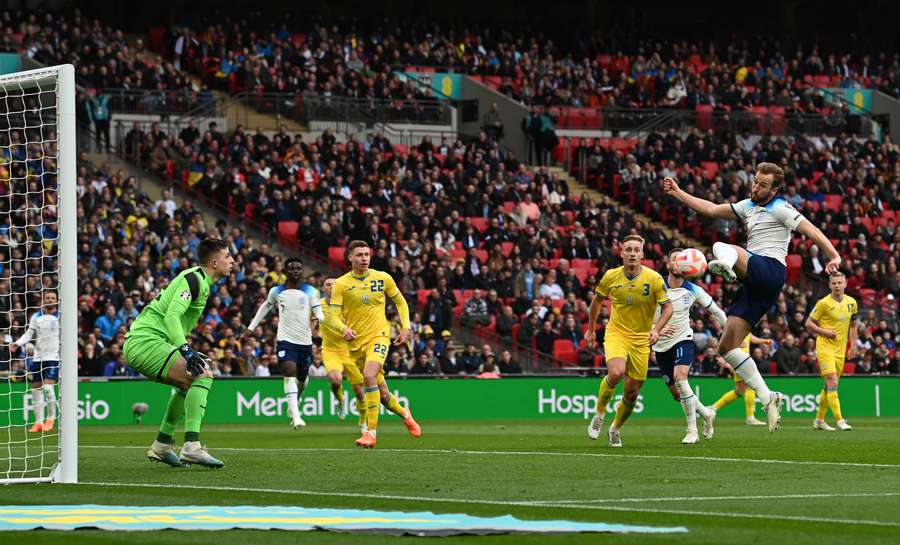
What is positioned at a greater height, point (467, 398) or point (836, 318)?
point (836, 318)

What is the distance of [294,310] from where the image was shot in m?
25.2

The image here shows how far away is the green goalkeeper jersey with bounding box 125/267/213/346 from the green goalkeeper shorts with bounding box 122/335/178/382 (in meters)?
0.07

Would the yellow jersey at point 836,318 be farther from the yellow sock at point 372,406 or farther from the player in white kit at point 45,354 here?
the player in white kit at point 45,354

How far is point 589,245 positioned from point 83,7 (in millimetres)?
16869

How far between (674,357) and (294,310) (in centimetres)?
722

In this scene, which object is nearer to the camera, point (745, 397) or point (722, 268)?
point (722, 268)

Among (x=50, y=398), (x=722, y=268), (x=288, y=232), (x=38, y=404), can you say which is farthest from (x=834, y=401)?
(x=288, y=232)

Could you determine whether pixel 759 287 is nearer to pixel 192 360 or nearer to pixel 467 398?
pixel 192 360

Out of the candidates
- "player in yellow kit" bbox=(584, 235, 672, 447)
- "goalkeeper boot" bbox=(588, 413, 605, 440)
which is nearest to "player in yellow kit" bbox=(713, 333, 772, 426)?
"goalkeeper boot" bbox=(588, 413, 605, 440)

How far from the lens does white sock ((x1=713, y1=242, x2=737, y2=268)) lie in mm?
14058

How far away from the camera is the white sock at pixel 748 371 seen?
16500 mm

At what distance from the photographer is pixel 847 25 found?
2249 inches

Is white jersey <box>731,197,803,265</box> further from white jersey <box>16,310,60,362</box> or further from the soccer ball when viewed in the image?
white jersey <box>16,310,60,362</box>

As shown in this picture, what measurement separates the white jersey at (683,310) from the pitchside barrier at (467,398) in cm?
988
